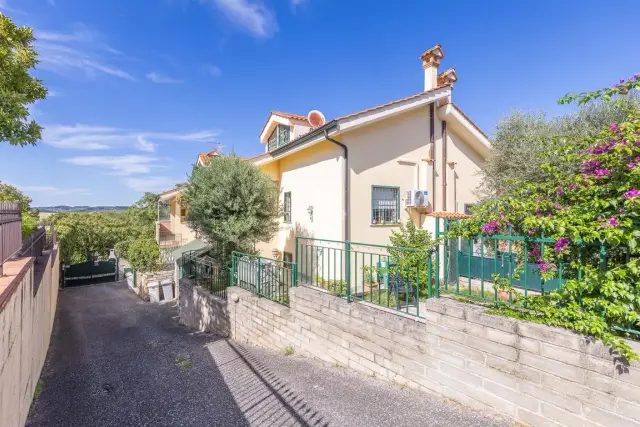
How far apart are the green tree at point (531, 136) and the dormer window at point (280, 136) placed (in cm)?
888

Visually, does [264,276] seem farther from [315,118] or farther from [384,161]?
[315,118]

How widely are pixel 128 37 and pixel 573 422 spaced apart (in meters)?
17.0

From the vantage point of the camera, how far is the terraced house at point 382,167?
9.50 metres

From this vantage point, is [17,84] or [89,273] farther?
[89,273]

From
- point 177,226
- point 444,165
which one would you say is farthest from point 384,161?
point 177,226

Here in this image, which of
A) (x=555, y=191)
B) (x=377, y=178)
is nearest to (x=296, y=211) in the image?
(x=377, y=178)

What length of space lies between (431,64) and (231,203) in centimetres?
959

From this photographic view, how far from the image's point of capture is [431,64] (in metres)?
11.4

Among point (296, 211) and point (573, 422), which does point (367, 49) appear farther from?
point (573, 422)

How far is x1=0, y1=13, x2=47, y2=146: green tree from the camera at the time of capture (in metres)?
5.53

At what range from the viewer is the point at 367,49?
48.0ft

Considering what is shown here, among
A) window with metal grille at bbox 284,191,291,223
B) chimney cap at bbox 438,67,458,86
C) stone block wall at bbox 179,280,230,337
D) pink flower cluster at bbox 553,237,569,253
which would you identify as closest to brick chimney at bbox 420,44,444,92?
chimney cap at bbox 438,67,458,86

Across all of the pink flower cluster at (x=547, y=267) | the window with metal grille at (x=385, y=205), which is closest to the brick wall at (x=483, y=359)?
the pink flower cluster at (x=547, y=267)

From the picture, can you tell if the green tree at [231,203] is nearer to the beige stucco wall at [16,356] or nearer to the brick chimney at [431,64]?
the beige stucco wall at [16,356]
